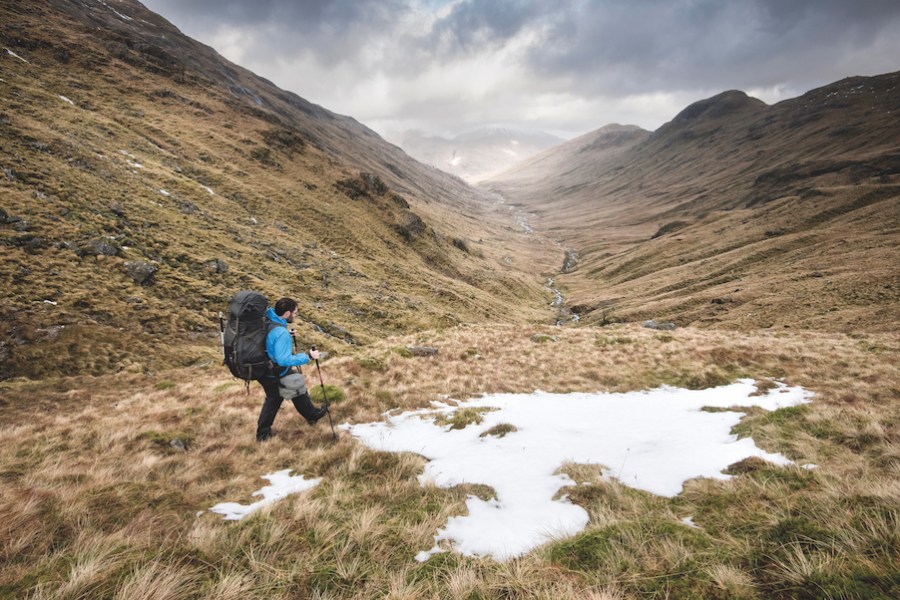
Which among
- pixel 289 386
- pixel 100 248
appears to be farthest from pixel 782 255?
pixel 100 248

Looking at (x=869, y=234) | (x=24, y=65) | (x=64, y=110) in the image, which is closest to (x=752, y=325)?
(x=869, y=234)

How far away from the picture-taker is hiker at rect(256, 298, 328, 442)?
25.5 feet

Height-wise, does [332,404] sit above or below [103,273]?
below

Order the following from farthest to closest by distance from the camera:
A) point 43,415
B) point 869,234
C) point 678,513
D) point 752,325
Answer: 1. point 869,234
2. point 752,325
3. point 43,415
4. point 678,513

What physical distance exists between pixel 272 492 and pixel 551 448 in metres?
5.31

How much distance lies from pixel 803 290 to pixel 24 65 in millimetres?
113659

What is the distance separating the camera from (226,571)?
3.59 m

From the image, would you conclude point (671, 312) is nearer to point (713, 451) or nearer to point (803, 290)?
point (803, 290)

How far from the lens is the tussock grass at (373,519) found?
126 inches

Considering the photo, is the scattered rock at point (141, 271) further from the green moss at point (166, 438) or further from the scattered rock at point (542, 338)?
the scattered rock at point (542, 338)

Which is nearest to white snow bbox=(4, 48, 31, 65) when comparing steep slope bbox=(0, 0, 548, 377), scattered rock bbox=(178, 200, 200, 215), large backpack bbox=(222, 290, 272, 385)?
steep slope bbox=(0, 0, 548, 377)

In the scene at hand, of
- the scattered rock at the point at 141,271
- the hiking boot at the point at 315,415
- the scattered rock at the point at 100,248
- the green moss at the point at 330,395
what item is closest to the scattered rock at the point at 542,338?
the green moss at the point at 330,395

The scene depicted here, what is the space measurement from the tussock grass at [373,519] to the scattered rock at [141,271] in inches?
688

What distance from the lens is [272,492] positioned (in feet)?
19.5
